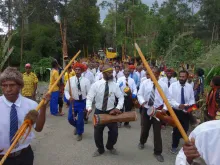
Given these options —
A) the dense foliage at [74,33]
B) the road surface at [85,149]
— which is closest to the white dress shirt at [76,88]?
the road surface at [85,149]

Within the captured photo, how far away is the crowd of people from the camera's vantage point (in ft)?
7.15

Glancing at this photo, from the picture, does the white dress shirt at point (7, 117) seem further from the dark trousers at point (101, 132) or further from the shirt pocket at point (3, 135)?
the dark trousers at point (101, 132)

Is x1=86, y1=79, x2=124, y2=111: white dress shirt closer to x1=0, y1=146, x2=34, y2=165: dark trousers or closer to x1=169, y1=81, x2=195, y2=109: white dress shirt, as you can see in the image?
x1=169, y1=81, x2=195, y2=109: white dress shirt

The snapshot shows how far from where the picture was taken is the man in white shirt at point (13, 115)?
3.18 metres

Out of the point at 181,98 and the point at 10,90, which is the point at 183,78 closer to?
the point at 181,98

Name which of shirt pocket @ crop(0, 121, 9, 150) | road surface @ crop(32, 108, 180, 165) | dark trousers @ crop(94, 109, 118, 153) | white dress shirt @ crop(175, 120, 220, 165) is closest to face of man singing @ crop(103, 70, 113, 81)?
dark trousers @ crop(94, 109, 118, 153)

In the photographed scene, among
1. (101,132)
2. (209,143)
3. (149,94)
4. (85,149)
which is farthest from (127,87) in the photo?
(209,143)

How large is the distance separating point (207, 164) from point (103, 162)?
13.2ft

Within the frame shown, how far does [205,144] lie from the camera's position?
2109mm

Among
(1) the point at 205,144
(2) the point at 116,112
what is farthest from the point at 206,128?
(2) the point at 116,112

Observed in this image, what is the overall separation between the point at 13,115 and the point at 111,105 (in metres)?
3.11

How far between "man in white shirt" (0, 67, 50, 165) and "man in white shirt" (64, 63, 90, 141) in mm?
3910

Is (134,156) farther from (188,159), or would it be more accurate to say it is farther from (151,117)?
(188,159)

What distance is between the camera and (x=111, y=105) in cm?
612
